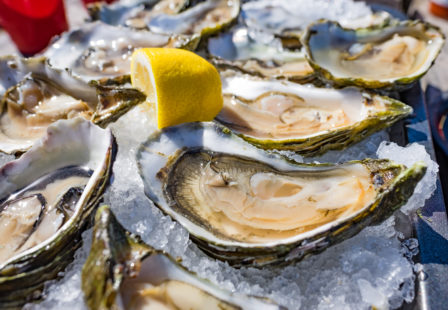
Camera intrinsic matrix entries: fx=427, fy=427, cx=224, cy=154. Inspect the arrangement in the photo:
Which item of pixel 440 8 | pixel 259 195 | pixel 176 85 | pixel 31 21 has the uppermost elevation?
pixel 176 85

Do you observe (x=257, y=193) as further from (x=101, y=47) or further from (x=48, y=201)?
(x=101, y=47)

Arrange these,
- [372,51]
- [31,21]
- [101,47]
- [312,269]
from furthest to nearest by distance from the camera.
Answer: [31,21], [101,47], [372,51], [312,269]

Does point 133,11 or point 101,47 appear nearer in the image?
point 101,47

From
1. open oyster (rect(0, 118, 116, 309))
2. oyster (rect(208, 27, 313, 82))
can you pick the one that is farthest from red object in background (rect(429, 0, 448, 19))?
open oyster (rect(0, 118, 116, 309))

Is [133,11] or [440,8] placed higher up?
[133,11]

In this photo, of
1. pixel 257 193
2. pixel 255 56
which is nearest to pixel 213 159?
pixel 257 193

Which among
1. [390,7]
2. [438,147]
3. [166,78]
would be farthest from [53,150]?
[390,7]

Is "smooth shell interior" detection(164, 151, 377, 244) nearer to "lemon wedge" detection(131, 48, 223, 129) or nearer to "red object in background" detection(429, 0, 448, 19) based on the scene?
"lemon wedge" detection(131, 48, 223, 129)

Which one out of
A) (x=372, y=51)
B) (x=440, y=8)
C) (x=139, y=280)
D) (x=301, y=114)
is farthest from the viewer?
(x=440, y=8)
